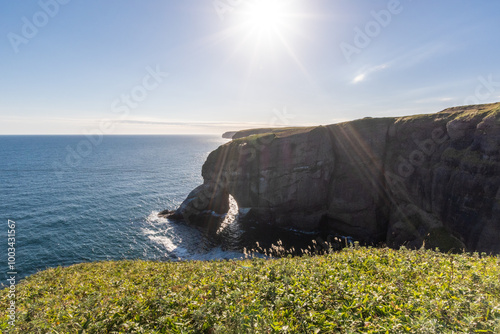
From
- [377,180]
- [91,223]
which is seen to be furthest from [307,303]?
[91,223]

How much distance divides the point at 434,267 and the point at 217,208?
4798cm

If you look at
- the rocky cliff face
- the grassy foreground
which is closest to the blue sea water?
the rocky cliff face

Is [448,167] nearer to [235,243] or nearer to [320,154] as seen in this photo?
[320,154]

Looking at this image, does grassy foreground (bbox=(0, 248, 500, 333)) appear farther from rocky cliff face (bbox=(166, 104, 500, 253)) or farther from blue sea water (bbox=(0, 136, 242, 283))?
blue sea water (bbox=(0, 136, 242, 283))

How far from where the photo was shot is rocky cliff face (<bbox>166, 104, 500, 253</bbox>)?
29.0 m

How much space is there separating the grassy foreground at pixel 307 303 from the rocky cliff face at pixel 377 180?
26648mm

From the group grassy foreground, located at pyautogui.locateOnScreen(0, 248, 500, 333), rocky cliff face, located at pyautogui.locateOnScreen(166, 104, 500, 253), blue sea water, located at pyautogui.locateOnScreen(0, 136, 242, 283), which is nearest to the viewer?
grassy foreground, located at pyautogui.locateOnScreen(0, 248, 500, 333)

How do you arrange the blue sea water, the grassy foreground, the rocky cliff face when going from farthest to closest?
the blue sea water < the rocky cliff face < the grassy foreground

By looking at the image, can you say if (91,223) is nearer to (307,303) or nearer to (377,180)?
(307,303)

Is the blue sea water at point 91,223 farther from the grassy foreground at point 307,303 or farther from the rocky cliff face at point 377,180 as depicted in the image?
the grassy foreground at point 307,303

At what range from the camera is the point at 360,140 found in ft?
144

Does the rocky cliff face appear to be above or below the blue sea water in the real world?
above

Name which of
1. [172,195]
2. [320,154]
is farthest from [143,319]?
[172,195]

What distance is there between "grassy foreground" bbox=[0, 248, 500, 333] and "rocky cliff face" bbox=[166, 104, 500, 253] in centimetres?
2665
